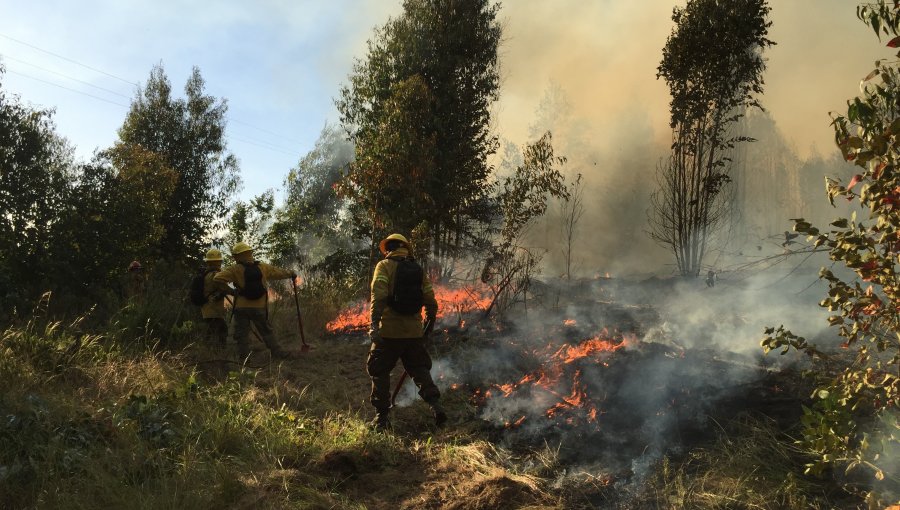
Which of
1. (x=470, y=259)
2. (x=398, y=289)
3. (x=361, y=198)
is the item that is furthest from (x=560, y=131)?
(x=398, y=289)

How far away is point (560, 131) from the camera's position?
3338 centimetres

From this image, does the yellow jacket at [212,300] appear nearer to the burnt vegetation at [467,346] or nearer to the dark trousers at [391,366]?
the burnt vegetation at [467,346]

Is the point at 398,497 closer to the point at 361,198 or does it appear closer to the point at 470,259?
the point at 361,198

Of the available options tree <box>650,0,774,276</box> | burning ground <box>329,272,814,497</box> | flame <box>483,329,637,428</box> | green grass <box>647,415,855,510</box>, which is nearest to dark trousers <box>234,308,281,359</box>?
burning ground <box>329,272,814,497</box>

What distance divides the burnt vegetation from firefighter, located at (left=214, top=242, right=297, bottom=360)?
0.45m

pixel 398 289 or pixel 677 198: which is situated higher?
pixel 677 198

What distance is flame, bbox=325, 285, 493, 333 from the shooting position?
10305 mm

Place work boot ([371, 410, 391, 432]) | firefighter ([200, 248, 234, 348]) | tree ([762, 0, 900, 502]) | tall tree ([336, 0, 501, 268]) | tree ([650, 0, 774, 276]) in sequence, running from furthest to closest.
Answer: tall tree ([336, 0, 501, 268])
tree ([650, 0, 774, 276])
firefighter ([200, 248, 234, 348])
work boot ([371, 410, 391, 432])
tree ([762, 0, 900, 502])

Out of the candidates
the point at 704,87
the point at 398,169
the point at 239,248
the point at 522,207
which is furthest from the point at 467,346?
the point at 704,87

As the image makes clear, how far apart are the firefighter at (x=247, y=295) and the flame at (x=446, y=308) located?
233cm

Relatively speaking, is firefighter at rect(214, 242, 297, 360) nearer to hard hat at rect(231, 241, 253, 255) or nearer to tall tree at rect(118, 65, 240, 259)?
hard hat at rect(231, 241, 253, 255)

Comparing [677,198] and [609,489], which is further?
[677,198]

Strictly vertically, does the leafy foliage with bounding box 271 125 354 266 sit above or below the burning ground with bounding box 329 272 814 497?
above

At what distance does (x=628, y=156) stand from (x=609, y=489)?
25.0 m
